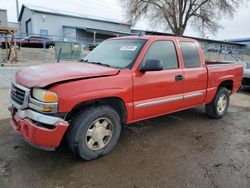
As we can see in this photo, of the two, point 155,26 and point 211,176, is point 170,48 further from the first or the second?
point 155,26

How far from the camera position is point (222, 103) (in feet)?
18.7

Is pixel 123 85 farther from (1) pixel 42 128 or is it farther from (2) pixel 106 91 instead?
(1) pixel 42 128

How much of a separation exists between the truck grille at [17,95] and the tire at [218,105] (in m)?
4.21

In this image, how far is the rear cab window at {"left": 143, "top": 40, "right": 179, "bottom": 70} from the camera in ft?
13.2

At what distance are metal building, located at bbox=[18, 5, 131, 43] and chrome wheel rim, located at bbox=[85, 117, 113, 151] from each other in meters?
26.6

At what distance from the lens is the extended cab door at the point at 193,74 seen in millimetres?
4551

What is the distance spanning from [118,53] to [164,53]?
34.5 inches

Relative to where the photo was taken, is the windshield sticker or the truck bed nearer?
the windshield sticker

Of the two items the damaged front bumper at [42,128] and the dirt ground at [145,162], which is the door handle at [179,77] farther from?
the damaged front bumper at [42,128]

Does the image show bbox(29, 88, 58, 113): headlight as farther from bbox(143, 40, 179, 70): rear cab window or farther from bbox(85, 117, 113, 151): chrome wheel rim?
bbox(143, 40, 179, 70): rear cab window

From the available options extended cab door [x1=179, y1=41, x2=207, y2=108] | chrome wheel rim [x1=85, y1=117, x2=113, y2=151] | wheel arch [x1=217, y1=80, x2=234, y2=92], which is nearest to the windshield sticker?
extended cab door [x1=179, y1=41, x2=207, y2=108]

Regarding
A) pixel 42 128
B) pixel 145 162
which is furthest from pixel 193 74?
pixel 42 128

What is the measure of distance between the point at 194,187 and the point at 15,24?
129ft

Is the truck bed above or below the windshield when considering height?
below
